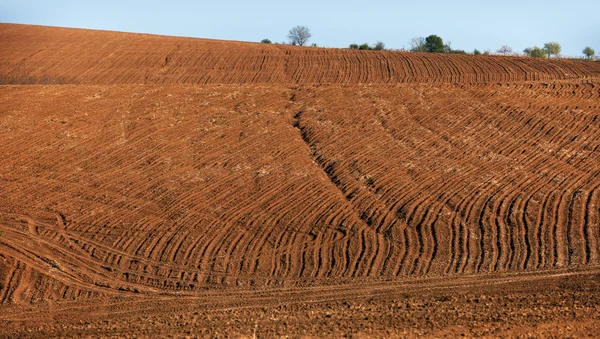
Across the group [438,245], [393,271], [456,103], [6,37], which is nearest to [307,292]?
[393,271]

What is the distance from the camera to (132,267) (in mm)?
21156

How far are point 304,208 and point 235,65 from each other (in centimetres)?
2394

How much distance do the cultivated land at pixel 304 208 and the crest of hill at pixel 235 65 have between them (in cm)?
191

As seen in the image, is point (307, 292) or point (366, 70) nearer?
point (307, 292)

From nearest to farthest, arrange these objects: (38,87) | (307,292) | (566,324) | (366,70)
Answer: (566,324) → (307,292) → (38,87) → (366,70)

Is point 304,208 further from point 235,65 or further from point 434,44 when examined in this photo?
point 434,44

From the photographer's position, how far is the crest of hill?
4325 centimetres

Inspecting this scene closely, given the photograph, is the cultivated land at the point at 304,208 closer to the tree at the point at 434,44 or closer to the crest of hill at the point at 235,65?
the crest of hill at the point at 235,65

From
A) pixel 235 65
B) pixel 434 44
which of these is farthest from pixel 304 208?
pixel 434 44

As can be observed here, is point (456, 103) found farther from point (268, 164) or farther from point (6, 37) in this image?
point (6, 37)

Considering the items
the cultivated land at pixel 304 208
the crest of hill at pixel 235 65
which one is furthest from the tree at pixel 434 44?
the cultivated land at pixel 304 208

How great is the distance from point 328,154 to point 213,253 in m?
8.79

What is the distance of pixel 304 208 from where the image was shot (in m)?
24.5

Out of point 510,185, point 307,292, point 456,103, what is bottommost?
point 307,292
